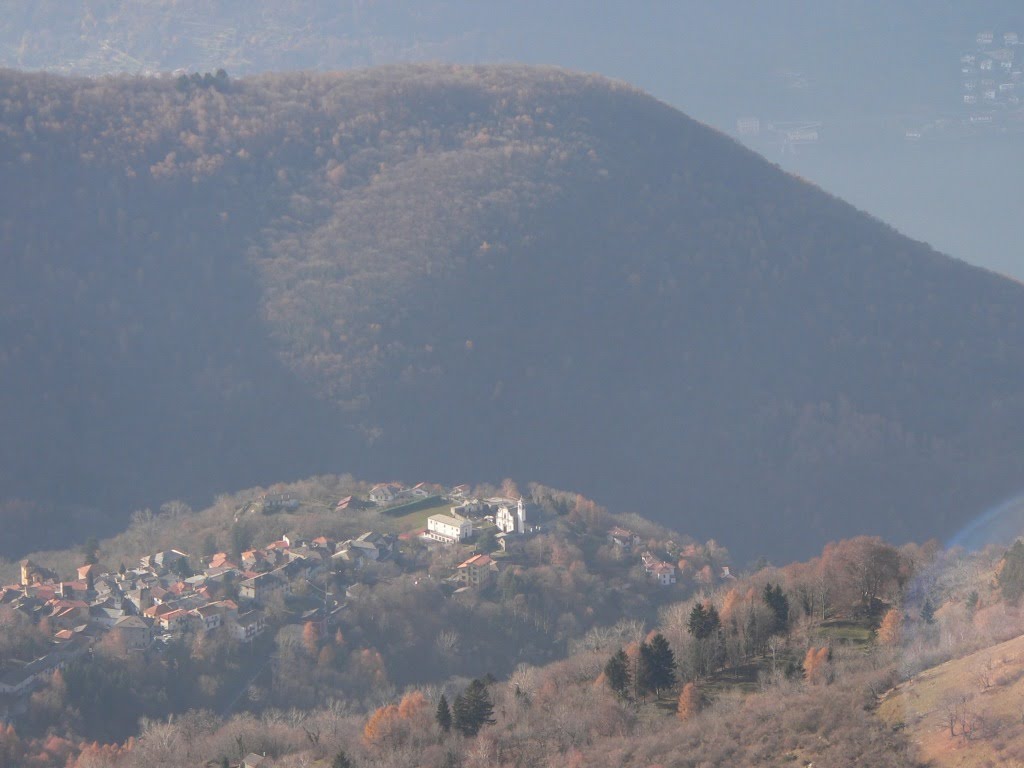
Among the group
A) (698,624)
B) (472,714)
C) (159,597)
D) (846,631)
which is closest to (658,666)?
(698,624)

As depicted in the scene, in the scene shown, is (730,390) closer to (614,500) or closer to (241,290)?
(614,500)

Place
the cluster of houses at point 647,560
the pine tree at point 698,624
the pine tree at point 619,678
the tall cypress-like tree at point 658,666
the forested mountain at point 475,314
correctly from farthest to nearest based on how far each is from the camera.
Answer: the forested mountain at point 475,314 → the cluster of houses at point 647,560 → the pine tree at point 698,624 → the pine tree at point 619,678 → the tall cypress-like tree at point 658,666

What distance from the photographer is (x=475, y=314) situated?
81.2 metres

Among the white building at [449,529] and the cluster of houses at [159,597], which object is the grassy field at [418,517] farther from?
the cluster of houses at [159,597]

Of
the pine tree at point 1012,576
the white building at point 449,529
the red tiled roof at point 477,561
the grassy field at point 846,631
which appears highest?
the pine tree at point 1012,576

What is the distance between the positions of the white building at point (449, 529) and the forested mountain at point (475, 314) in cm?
2432

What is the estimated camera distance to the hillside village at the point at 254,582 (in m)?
36.2

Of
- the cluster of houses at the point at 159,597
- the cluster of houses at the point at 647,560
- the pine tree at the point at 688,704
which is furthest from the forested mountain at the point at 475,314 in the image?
the pine tree at the point at 688,704

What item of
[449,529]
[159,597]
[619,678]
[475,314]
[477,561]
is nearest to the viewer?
[619,678]

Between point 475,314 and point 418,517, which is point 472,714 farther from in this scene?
point 475,314

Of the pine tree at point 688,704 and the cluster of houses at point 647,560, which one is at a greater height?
the pine tree at point 688,704

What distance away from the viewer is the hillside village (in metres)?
36.2

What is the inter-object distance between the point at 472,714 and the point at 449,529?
69.3 feet

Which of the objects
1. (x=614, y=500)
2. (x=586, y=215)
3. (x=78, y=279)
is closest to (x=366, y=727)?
(x=614, y=500)
